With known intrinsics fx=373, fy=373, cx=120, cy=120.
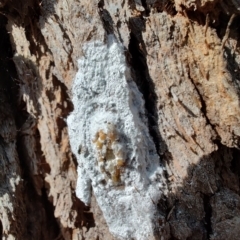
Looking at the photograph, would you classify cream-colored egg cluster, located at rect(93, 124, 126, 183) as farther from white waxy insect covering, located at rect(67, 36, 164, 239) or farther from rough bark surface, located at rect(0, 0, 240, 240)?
rough bark surface, located at rect(0, 0, 240, 240)

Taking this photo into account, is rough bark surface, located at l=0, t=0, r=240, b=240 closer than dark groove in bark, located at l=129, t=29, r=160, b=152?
Yes

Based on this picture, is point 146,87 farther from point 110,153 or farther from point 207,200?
point 207,200

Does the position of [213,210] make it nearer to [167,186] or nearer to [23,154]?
[167,186]

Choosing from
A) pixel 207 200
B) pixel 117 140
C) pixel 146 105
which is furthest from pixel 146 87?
pixel 207 200

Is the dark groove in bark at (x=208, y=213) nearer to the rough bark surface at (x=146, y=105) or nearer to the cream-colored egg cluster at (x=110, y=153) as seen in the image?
the rough bark surface at (x=146, y=105)

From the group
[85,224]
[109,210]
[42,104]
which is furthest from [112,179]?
[42,104]

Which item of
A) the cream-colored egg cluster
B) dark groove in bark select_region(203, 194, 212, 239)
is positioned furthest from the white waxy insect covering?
dark groove in bark select_region(203, 194, 212, 239)
